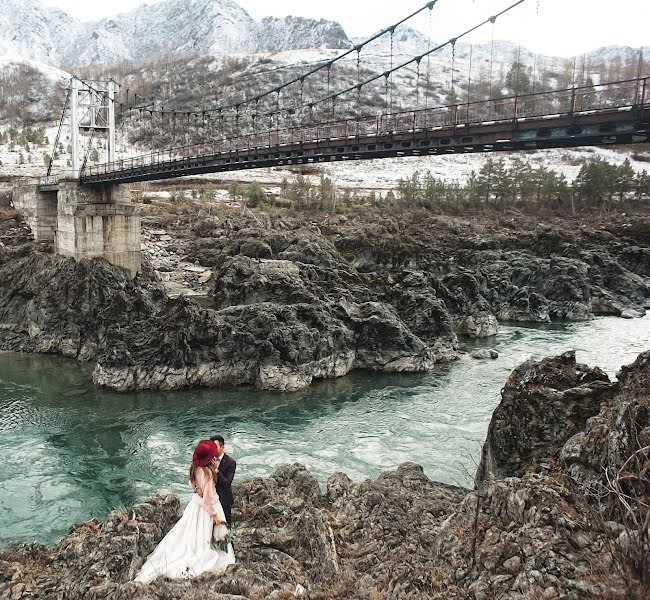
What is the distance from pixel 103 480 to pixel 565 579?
32.5ft

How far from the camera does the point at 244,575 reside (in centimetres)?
548

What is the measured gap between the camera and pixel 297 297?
2109 centimetres

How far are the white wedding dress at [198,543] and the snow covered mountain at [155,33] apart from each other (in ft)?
452

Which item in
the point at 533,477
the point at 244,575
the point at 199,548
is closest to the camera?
the point at 244,575

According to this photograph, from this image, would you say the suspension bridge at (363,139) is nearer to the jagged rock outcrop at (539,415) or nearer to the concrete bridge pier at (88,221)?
the concrete bridge pier at (88,221)

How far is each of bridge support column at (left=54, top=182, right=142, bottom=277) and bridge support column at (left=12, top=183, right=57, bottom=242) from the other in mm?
1817

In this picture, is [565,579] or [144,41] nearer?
[565,579]

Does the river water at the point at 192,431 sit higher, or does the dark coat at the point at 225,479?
the dark coat at the point at 225,479

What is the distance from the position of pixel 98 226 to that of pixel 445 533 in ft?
79.1

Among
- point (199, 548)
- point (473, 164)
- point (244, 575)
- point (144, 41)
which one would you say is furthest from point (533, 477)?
point (144, 41)

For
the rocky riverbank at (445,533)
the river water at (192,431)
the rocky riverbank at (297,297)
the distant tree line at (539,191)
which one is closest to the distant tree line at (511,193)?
the distant tree line at (539,191)

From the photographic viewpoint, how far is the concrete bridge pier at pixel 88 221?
25625mm

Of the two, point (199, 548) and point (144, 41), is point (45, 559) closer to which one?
point (199, 548)

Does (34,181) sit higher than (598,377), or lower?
higher
